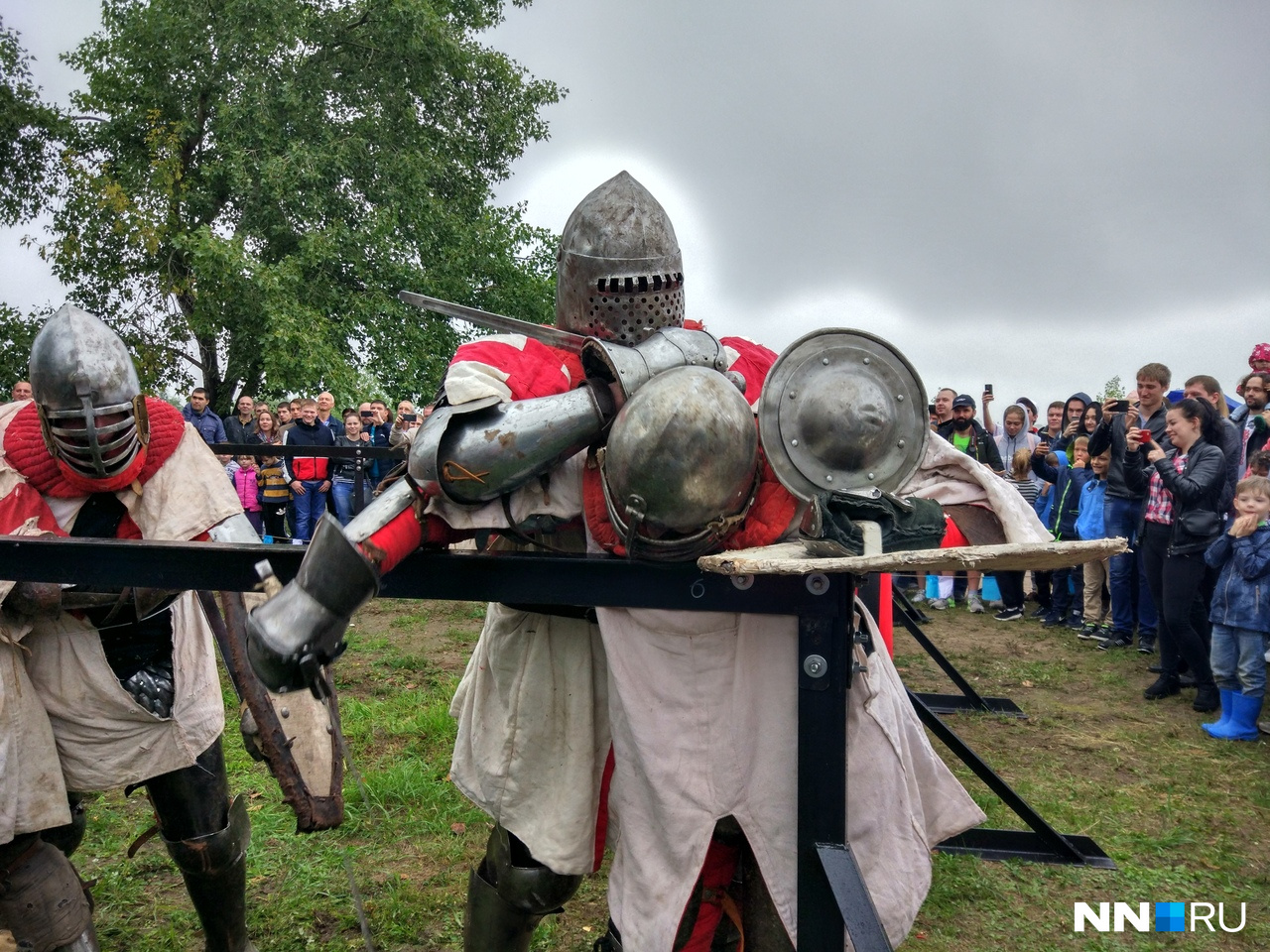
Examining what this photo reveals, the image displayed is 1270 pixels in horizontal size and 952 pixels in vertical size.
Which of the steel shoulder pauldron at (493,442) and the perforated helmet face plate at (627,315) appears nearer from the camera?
the steel shoulder pauldron at (493,442)

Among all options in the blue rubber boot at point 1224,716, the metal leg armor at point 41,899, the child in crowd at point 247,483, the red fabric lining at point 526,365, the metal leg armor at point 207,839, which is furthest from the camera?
the child in crowd at point 247,483

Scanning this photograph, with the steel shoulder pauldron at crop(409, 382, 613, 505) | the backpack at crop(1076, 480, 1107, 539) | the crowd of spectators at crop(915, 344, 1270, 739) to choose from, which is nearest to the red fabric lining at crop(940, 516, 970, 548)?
the steel shoulder pauldron at crop(409, 382, 613, 505)

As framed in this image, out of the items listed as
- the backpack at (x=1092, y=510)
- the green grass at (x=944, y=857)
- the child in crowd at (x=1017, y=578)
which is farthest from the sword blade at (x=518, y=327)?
the child in crowd at (x=1017, y=578)

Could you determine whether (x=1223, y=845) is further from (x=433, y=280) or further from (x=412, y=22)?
(x=412, y=22)

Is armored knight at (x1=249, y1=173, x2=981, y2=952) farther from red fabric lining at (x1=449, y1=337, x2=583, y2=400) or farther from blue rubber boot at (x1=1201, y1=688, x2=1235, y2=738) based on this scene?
blue rubber boot at (x1=1201, y1=688, x2=1235, y2=738)

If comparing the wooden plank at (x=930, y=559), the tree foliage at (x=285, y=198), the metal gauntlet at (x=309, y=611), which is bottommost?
the metal gauntlet at (x=309, y=611)

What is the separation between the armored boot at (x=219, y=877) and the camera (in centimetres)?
273

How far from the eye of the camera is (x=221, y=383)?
1656 centimetres

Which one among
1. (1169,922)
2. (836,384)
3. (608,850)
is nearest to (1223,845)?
(1169,922)

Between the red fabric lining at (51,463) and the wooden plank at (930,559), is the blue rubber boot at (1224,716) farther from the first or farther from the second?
the red fabric lining at (51,463)

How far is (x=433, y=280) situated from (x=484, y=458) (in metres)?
14.7

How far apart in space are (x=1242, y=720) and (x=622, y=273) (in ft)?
15.2

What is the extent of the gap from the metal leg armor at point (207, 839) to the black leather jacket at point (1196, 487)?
5.09 meters

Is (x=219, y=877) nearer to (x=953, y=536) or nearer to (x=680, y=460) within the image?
(x=680, y=460)
